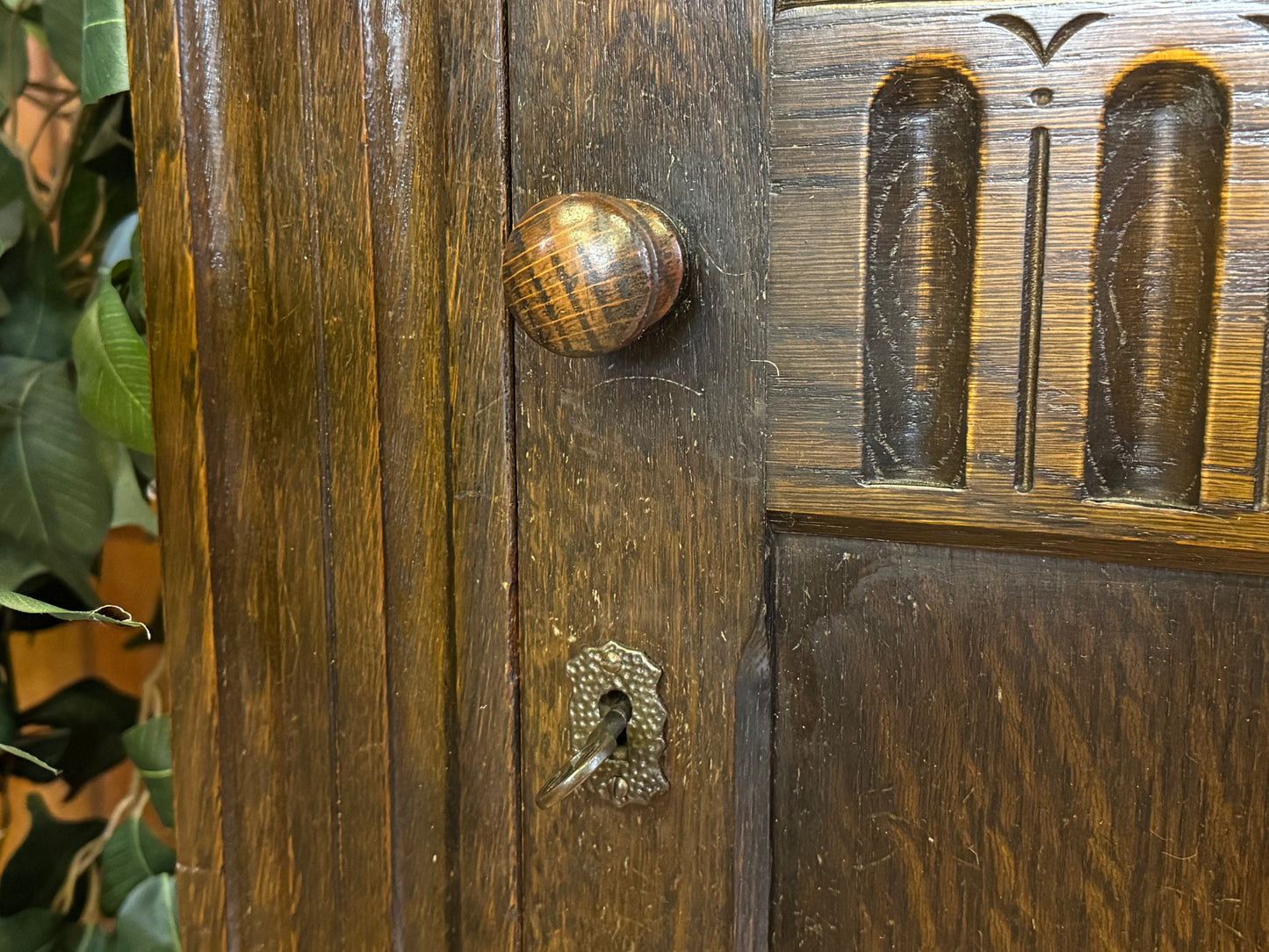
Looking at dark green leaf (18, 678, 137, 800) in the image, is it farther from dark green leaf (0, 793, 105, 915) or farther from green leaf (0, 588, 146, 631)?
green leaf (0, 588, 146, 631)

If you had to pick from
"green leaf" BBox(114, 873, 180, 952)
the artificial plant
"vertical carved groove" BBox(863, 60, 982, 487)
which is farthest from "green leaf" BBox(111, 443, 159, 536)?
"vertical carved groove" BBox(863, 60, 982, 487)

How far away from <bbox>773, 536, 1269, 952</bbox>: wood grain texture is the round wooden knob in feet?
0.41

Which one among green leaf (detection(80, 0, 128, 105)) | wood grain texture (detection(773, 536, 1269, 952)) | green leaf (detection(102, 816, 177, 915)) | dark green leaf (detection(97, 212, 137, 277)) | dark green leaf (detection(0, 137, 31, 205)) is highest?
green leaf (detection(80, 0, 128, 105))

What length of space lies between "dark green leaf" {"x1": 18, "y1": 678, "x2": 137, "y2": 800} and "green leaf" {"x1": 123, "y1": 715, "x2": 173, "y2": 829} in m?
0.04

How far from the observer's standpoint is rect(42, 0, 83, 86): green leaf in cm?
53

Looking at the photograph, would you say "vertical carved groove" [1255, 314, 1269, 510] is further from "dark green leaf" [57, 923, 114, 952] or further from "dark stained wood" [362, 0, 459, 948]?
"dark green leaf" [57, 923, 114, 952]

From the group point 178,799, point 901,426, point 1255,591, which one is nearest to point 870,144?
point 901,426

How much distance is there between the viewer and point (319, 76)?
42 cm

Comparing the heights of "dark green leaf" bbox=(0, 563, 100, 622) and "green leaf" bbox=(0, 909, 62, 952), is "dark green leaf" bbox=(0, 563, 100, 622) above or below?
above

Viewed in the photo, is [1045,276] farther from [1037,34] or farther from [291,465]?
[291,465]

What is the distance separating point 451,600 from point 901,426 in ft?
0.72

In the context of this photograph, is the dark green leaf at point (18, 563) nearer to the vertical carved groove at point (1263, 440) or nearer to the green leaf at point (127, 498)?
the green leaf at point (127, 498)

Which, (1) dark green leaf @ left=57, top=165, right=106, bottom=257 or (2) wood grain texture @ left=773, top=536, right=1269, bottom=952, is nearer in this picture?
(2) wood grain texture @ left=773, top=536, right=1269, bottom=952

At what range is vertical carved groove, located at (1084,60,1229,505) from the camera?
347 mm
